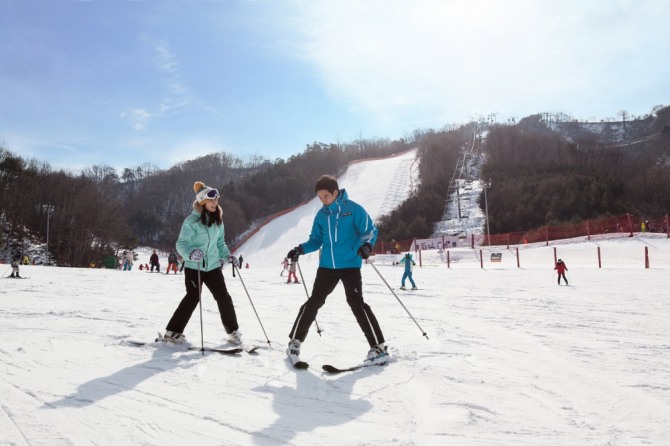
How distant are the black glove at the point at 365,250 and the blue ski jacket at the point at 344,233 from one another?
0.21ft

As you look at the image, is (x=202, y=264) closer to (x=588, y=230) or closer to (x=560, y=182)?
(x=588, y=230)

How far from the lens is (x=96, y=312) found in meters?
6.72

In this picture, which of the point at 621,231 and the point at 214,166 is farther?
the point at 214,166

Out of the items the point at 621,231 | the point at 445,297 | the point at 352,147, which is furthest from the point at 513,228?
the point at 352,147

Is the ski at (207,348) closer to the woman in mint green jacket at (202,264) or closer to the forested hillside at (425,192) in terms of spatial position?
the woman in mint green jacket at (202,264)

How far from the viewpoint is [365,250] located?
3854mm

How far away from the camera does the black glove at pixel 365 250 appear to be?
3.84 m

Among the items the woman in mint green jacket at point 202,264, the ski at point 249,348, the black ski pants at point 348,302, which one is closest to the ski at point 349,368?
the black ski pants at point 348,302

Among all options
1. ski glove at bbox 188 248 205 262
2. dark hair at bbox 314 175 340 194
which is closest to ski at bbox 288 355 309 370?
ski glove at bbox 188 248 205 262

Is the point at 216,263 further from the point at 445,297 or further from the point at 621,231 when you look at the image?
the point at 621,231

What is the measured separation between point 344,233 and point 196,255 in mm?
1423

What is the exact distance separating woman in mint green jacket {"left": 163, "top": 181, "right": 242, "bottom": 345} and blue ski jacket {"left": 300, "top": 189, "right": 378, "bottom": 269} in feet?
3.62

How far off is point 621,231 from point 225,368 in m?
28.0

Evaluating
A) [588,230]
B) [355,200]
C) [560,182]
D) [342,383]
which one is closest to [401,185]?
[355,200]
